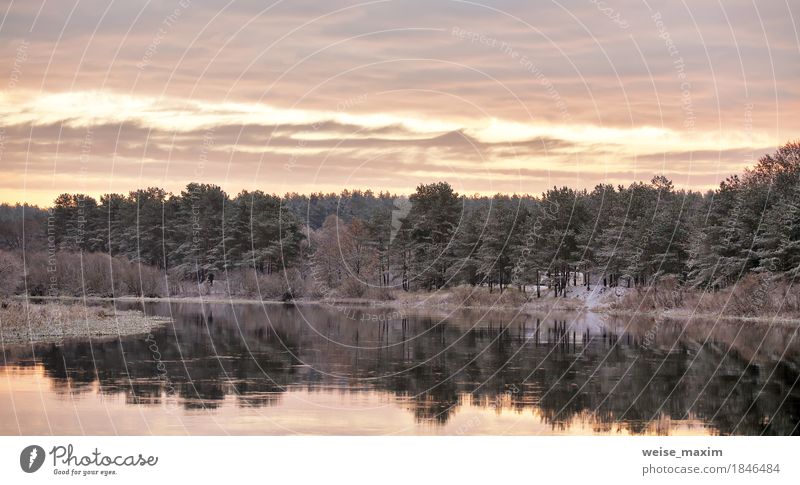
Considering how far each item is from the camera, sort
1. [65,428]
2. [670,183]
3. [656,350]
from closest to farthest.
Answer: [65,428], [656,350], [670,183]

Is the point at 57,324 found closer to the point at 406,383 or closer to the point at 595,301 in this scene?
the point at 406,383

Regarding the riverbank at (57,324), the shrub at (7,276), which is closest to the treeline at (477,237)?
the shrub at (7,276)

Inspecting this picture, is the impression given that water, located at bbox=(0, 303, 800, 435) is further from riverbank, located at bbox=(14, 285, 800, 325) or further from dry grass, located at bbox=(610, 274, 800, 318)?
riverbank, located at bbox=(14, 285, 800, 325)

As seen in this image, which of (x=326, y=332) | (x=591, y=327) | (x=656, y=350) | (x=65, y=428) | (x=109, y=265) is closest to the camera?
(x=65, y=428)

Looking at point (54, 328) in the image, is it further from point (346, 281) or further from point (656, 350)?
point (346, 281)

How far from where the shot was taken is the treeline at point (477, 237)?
92.5 metres

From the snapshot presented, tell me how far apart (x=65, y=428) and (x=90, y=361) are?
17.6 metres

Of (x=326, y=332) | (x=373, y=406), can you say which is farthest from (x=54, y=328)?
(x=373, y=406)

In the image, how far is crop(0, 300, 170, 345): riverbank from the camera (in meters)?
58.7

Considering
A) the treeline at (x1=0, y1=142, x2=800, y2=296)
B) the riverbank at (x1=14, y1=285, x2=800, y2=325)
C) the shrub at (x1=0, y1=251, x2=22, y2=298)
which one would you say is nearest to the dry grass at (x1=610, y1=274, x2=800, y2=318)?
the riverbank at (x1=14, y1=285, x2=800, y2=325)

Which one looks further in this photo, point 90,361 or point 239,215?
point 239,215

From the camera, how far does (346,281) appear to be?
130 meters

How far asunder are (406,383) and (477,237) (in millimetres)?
80944
